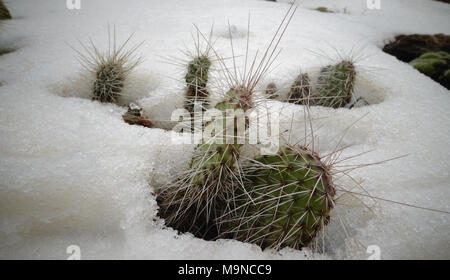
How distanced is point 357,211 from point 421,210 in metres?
0.25

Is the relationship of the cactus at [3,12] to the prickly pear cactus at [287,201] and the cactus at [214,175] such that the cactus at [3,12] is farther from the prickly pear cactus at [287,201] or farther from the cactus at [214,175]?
the prickly pear cactus at [287,201]

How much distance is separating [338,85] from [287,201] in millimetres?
1085

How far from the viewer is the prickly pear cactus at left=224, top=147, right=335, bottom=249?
38.6 inches

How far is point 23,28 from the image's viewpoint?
239cm

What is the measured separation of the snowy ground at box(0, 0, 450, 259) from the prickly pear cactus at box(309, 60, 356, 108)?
133 mm

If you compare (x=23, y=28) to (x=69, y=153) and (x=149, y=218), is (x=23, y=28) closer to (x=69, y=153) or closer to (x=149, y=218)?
(x=69, y=153)

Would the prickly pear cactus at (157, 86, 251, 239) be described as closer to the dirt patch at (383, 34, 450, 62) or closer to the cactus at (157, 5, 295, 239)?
the cactus at (157, 5, 295, 239)

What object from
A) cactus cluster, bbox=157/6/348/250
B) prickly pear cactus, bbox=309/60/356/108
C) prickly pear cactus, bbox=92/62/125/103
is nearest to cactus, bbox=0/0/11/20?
prickly pear cactus, bbox=92/62/125/103

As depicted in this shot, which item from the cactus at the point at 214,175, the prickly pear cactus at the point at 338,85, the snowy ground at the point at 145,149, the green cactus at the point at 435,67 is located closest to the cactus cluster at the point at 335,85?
the prickly pear cactus at the point at 338,85

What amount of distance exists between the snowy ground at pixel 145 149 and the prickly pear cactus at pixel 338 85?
13 centimetres

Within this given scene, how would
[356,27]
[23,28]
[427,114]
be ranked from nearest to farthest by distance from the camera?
1. [427,114]
2. [23,28]
3. [356,27]

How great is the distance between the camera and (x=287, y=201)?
1.01 metres

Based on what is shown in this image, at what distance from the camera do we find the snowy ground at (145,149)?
1023 millimetres

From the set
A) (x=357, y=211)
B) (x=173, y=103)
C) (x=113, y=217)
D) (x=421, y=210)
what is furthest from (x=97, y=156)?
(x=421, y=210)
